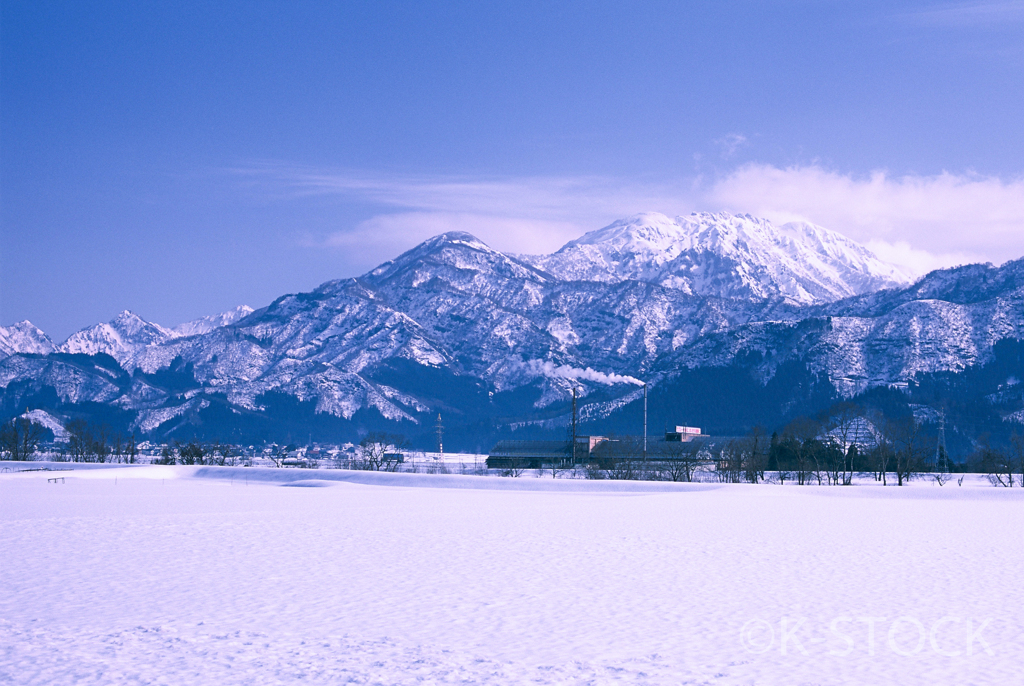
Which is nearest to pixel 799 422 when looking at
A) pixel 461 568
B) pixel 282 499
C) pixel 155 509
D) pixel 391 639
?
pixel 282 499

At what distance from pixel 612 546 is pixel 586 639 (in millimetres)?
13056

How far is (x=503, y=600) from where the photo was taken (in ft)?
63.3

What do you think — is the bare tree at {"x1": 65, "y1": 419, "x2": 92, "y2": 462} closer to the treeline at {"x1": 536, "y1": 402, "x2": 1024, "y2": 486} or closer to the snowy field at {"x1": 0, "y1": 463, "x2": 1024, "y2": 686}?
the treeline at {"x1": 536, "y1": 402, "x2": 1024, "y2": 486}

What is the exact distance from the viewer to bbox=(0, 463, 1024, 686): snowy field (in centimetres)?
1416

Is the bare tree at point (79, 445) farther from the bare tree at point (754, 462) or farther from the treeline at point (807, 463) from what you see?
the bare tree at point (754, 462)

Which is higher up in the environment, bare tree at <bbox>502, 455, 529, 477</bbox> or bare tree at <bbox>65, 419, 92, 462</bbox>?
bare tree at <bbox>65, 419, 92, 462</bbox>

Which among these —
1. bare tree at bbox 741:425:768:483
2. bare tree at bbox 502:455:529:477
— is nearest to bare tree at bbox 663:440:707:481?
bare tree at bbox 741:425:768:483

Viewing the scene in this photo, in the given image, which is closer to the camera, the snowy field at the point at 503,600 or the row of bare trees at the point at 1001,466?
the snowy field at the point at 503,600

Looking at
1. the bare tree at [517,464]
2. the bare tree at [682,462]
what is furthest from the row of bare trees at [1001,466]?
the bare tree at [517,464]

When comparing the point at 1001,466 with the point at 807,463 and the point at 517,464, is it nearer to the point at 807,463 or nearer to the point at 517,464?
the point at 807,463

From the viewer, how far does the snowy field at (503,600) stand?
14.2 metres

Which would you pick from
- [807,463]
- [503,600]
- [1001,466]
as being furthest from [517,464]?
[503,600]

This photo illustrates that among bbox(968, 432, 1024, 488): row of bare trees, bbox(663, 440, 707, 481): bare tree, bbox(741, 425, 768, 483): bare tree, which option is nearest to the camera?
bbox(968, 432, 1024, 488): row of bare trees

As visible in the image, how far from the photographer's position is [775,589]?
2075cm
